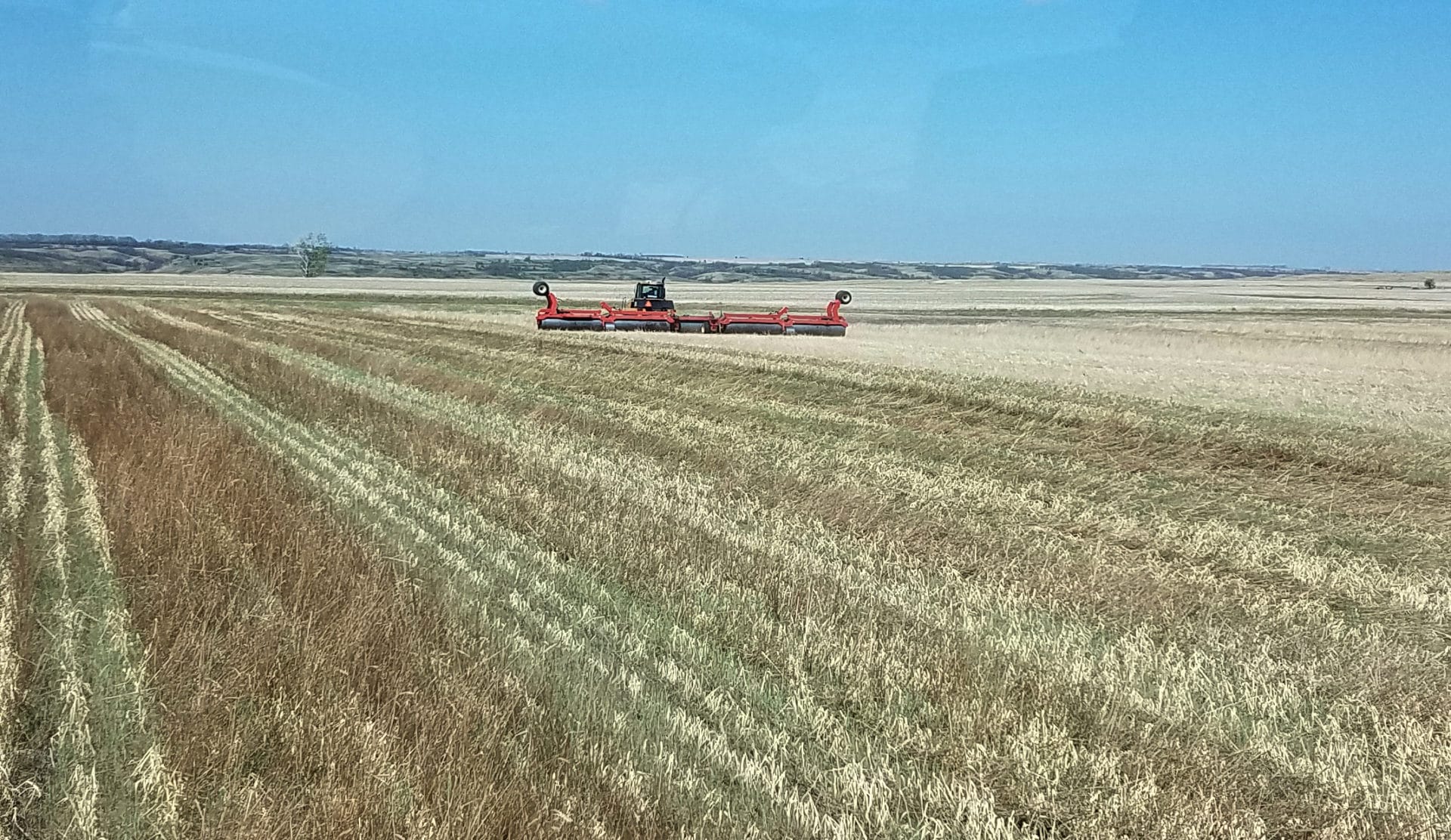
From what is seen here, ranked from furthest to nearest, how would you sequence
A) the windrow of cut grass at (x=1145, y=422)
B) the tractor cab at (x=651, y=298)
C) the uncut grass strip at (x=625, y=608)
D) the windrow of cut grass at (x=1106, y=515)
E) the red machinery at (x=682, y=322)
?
the tractor cab at (x=651, y=298)
the red machinery at (x=682, y=322)
the windrow of cut grass at (x=1145, y=422)
the windrow of cut grass at (x=1106, y=515)
the uncut grass strip at (x=625, y=608)

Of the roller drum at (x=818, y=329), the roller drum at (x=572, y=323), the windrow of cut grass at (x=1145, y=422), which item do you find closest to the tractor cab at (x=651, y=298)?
the roller drum at (x=572, y=323)

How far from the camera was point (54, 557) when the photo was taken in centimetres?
685

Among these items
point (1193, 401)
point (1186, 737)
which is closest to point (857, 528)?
point (1186, 737)

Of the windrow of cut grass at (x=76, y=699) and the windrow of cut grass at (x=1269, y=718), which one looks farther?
the windrow of cut grass at (x=1269, y=718)

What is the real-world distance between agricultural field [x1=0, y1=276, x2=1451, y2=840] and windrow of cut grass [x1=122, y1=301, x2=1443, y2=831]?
2 cm

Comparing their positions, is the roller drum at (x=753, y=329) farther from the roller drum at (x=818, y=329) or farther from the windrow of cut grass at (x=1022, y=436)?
the windrow of cut grass at (x=1022, y=436)

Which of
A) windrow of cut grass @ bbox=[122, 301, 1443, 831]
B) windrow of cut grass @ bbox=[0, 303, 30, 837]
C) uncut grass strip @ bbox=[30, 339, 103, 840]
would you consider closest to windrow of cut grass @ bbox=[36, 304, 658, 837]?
uncut grass strip @ bbox=[30, 339, 103, 840]

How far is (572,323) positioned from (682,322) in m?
3.41

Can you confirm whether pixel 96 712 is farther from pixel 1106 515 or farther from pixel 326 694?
pixel 1106 515

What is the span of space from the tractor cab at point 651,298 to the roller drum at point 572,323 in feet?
9.81

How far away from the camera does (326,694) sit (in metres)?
4.54

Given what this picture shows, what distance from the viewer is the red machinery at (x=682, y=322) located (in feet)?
105

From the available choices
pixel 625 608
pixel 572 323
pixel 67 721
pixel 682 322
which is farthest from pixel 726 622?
pixel 682 322

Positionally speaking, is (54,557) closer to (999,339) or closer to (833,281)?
(999,339)
